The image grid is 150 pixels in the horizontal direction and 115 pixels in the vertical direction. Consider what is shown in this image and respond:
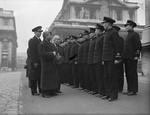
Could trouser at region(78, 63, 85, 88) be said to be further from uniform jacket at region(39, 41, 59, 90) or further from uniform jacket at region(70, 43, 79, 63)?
uniform jacket at region(39, 41, 59, 90)

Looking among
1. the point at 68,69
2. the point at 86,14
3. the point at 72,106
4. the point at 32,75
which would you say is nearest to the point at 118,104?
the point at 72,106

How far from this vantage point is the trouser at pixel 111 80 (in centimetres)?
743

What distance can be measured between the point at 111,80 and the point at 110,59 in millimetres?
575

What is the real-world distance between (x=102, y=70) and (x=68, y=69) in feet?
12.5

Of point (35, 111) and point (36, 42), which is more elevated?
point (36, 42)

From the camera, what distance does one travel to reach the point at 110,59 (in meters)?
7.45

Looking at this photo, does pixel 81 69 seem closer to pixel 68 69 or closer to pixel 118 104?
pixel 68 69

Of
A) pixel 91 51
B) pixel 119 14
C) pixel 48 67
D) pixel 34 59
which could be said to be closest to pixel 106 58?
pixel 91 51

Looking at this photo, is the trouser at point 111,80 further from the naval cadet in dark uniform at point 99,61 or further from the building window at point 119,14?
the building window at point 119,14

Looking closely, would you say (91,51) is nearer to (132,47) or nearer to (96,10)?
(132,47)

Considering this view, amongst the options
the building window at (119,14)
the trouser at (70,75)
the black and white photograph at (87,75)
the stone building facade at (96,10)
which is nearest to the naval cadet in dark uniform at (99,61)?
the black and white photograph at (87,75)

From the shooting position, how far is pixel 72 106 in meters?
6.72

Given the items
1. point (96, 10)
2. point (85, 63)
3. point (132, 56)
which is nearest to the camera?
point (132, 56)

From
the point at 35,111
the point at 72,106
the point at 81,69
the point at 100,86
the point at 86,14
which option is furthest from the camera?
the point at 86,14
